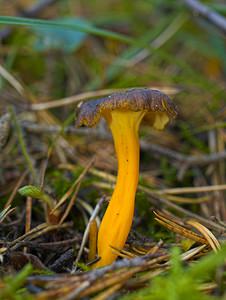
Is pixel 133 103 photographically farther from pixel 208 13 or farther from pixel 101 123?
pixel 208 13

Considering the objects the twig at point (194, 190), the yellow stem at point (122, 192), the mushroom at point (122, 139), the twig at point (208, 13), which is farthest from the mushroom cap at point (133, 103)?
the twig at point (208, 13)

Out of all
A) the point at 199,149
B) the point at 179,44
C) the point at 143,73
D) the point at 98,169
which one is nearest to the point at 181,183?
the point at 199,149

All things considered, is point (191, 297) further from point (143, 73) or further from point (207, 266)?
point (143, 73)

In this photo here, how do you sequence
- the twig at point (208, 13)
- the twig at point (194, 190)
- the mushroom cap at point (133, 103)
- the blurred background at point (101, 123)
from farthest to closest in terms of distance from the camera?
the twig at point (208, 13)
the twig at point (194, 190)
the blurred background at point (101, 123)
the mushroom cap at point (133, 103)

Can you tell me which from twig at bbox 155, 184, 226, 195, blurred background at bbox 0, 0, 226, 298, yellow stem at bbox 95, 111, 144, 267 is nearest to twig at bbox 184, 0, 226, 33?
blurred background at bbox 0, 0, 226, 298

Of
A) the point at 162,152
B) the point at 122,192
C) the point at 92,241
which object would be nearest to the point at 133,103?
the point at 122,192

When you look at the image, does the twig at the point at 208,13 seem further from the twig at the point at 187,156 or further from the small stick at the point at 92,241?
the small stick at the point at 92,241

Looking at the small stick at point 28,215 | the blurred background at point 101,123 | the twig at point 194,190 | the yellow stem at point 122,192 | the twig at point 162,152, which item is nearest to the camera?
the yellow stem at point 122,192
